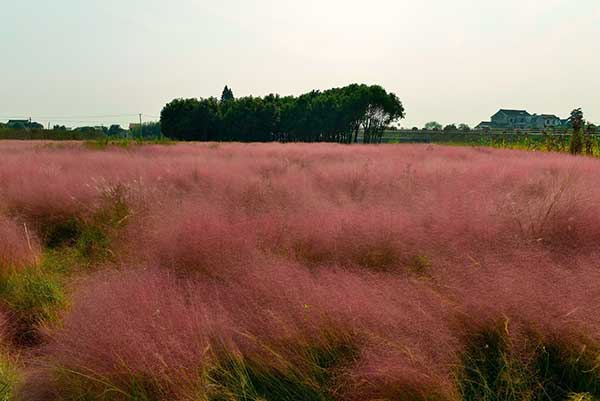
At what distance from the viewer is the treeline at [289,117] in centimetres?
4128

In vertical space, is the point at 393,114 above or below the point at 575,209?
above

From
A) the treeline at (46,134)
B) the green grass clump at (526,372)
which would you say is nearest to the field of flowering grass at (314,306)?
the green grass clump at (526,372)

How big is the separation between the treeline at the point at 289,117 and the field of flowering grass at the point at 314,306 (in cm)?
3801

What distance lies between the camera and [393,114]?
43344 mm

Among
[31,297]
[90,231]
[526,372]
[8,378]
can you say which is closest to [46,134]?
[90,231]

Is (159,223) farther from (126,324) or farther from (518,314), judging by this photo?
(518,314)

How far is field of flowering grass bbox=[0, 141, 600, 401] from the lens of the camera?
6.38 feet

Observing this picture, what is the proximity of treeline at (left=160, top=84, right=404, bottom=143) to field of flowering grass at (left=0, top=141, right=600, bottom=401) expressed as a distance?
3801 centimetres

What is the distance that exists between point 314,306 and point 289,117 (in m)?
41.8

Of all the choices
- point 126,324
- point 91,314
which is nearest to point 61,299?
point 91,314

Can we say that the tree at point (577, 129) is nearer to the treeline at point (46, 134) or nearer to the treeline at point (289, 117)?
the treeline at point (289, 117)

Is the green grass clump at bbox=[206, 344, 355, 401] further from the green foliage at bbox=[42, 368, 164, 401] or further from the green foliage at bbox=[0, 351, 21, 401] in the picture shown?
the green foliage at bbox=[0, 351, 21, 401]

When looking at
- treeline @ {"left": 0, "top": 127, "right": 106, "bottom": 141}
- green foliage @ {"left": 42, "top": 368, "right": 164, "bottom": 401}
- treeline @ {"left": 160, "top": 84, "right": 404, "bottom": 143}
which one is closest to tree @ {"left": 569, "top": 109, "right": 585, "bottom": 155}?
green foliage @ {"left": 42, "top": 368, "right": 164, "bottom": 401}

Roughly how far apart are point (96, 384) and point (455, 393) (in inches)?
70.9
